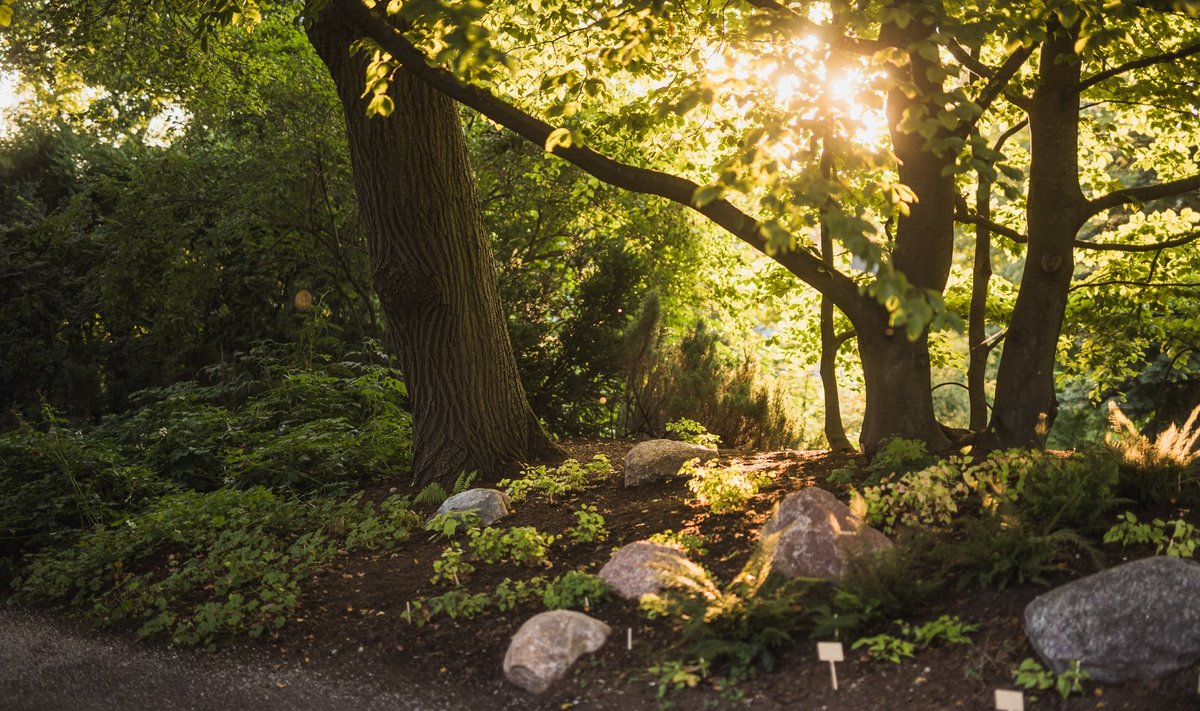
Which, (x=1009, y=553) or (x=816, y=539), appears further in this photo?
(x=816, y=539)

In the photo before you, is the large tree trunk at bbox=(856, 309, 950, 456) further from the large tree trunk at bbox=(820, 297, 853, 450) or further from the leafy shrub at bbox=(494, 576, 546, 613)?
the leafy shrub at bbox=(494, 576, 546, 613)

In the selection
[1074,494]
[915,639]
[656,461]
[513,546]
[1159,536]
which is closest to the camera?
[915,639]

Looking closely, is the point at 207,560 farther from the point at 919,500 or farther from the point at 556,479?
the point at 919,500

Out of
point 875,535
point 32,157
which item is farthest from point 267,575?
point 32,157

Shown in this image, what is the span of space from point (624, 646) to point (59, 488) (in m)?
5.39

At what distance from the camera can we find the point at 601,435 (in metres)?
11.4

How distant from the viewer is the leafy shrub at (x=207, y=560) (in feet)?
17.4

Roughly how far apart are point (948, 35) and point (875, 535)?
93.7 inches

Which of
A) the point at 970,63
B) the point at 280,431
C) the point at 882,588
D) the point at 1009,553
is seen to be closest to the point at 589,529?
the point at 882,588

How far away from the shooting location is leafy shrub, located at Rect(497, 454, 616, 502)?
664cm

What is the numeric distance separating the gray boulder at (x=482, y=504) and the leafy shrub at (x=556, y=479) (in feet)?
0.64

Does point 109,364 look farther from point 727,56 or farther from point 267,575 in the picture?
point 727,56

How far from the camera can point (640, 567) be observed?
4.78m

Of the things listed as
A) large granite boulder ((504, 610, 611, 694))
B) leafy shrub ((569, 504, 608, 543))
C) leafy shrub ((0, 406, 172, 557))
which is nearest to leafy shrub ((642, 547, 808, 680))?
large granite boulder ((504, 610, 611, 694))
